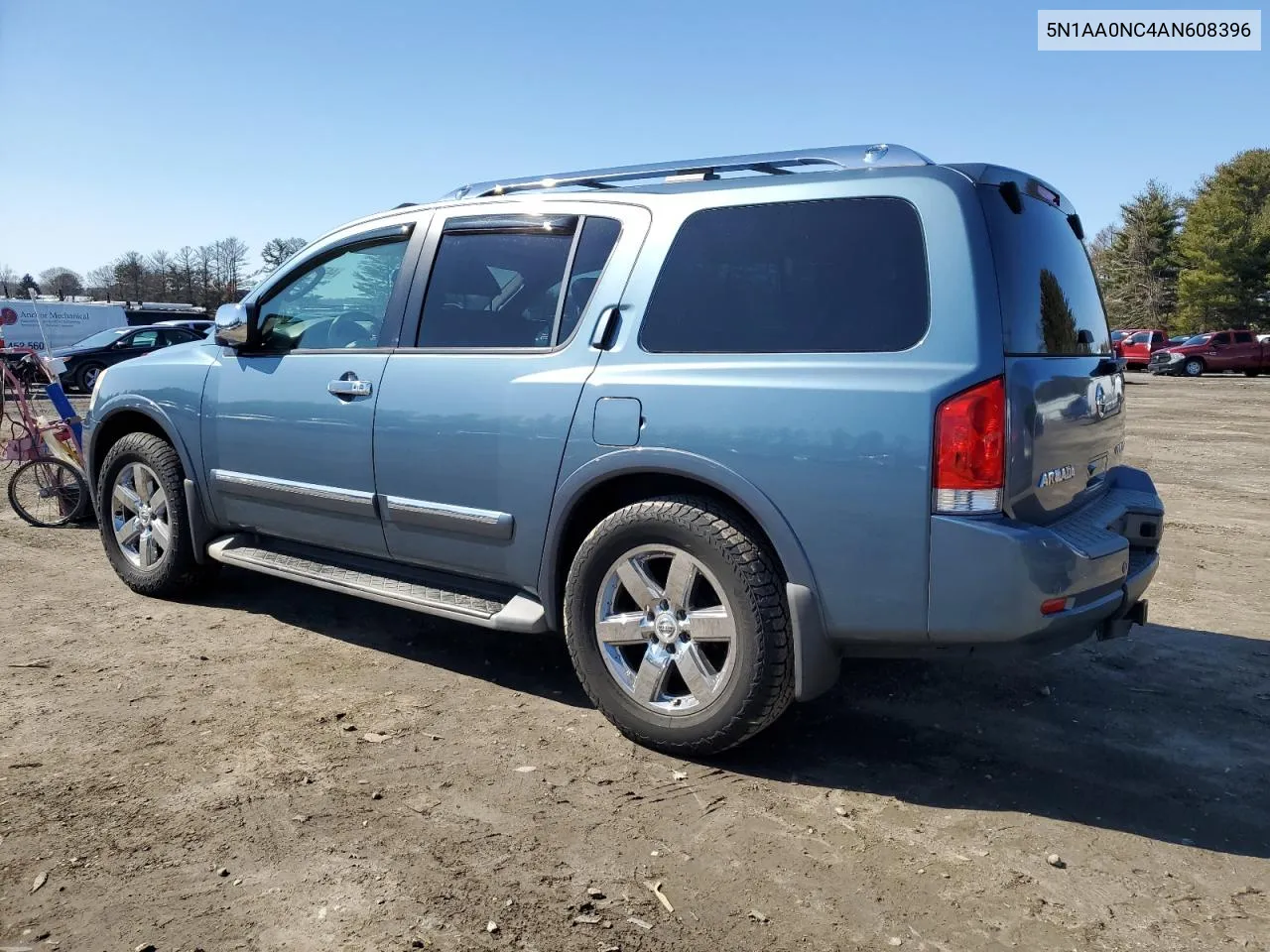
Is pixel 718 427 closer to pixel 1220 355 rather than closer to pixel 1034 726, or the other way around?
pixel 1034 726

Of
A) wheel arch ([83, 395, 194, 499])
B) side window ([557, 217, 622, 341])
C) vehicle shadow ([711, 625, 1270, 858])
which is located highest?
side window ([557, 217, 622, 341])

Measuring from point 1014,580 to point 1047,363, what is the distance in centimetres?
73

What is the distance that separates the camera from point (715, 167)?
376cm

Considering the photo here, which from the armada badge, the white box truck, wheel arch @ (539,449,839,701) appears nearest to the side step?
wheel arch @ (539,449,839,701)

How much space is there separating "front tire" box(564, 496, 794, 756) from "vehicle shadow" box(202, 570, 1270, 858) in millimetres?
251

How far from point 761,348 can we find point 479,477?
1.23m

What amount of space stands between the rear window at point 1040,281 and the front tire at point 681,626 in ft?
3.53

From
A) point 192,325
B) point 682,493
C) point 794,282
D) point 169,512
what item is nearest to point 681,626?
point 682,493

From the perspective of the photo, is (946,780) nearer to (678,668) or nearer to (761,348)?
(678,668)

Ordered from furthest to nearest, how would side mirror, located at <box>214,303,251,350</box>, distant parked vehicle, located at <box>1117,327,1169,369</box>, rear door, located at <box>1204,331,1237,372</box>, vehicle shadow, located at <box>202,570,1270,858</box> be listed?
1. distant parked vehicle, located at <box>1117,327,1169,369</box>
2. rear door, located at <box>1204,331,1237,372</box>
3. side mirror, located at <box>214,303,251,350</box>
4. vehicle shadow, located at <box>202,570,1270,858</box>

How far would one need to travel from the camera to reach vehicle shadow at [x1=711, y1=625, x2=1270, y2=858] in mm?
3115

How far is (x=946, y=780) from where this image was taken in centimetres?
328

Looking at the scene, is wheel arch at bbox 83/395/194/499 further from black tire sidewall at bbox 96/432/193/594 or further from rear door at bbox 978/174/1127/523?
rear door at bbox 978/174/1127/523

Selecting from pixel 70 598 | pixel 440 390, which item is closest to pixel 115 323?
pixel 70 598
